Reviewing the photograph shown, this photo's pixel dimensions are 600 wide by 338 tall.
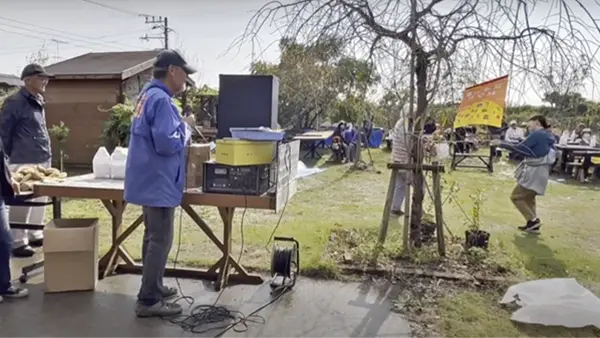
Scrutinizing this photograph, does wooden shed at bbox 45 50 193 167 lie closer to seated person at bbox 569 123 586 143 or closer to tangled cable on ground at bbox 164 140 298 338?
tangled cable on ground at bbox 164 140 298 338

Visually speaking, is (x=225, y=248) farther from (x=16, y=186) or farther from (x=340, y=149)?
(x=340, y=149)

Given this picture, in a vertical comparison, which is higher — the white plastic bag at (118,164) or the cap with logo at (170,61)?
the cap with logo at (170,61)

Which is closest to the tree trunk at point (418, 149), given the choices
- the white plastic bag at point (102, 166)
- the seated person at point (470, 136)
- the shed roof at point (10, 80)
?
the white plastic bag at point (102, 166)

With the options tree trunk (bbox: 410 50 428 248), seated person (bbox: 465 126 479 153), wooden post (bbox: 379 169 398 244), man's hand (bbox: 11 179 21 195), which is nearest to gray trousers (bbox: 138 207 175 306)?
man's hand (bbox: 11 179 21 195)

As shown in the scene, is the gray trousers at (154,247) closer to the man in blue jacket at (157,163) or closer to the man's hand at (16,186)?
the man in blue jacket at (157,163)

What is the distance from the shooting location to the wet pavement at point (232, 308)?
2518mm

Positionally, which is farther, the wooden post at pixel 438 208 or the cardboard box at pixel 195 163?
the wooden post at pixel 438 208

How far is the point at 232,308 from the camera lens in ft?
9.34

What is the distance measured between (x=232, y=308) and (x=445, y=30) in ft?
7.92

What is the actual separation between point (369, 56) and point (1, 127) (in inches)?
114

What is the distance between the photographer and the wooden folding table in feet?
8.93

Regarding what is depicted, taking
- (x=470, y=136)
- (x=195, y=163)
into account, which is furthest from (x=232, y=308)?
(x=470, y=136)

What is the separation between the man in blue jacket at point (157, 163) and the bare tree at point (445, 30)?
0.92m

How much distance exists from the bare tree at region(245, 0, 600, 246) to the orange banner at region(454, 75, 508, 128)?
0.11 meters
